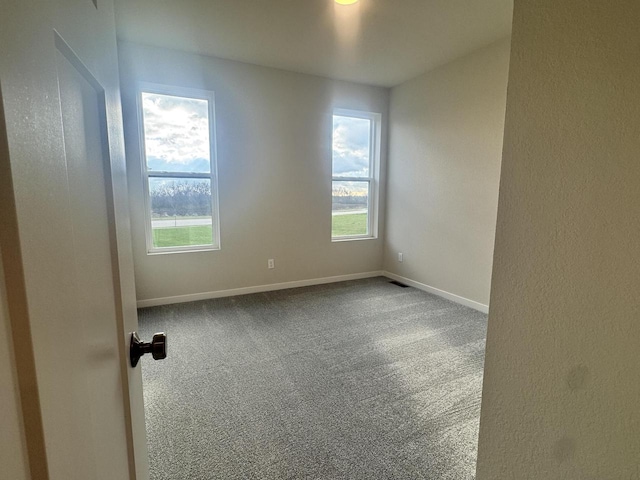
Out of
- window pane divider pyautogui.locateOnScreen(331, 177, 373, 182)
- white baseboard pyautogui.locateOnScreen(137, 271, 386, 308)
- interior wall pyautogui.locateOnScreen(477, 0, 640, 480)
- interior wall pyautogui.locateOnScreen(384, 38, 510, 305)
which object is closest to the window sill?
interior wall pyautogui.locateOnScreen(384, 38, 510, 305)

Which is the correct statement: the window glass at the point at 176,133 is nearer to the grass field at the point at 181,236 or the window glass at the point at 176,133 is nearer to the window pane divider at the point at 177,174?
the window pane divider at the point at 177,174

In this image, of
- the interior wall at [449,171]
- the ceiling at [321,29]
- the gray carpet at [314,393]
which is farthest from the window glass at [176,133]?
the interior wall at [449,171]

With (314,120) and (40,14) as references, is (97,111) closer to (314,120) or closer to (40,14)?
(40,14)

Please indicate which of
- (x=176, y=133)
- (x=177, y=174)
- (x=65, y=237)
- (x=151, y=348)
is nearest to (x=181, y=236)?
(x=177, y=174)

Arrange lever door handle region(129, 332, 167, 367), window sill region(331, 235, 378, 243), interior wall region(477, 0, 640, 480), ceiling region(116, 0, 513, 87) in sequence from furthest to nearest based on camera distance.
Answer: window sill region(331, 235, 378, 243) < ceiling region(116, 0, 513, 87) < lever door handle region(129, 332, 167, 367) < interior wall region(477, 0, 640, 480)

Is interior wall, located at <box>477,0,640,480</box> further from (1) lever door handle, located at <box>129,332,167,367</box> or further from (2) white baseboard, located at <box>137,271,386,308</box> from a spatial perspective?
(2) white baseboard, located at <box>137,271,386,308</box>

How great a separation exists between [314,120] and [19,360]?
3.99 metres

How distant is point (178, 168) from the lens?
11.4 ft

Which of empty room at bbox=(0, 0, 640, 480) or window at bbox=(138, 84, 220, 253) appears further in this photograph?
window at bbox=(138, 84, 220, 253)

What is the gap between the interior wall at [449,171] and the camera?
3.17 m

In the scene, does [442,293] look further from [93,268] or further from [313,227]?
[93,268]

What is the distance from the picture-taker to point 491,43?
3.04 m

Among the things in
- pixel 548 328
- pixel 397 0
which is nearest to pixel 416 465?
pixel 548 328

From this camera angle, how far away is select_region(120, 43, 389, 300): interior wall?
3.25 metres
